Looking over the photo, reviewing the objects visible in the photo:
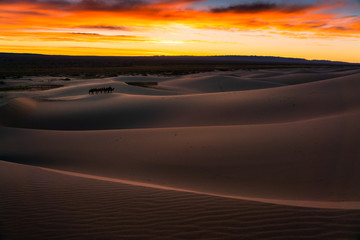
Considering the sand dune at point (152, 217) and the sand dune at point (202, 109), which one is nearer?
the sand dune at point (152, 217)

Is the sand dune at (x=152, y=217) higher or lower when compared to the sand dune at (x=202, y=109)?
lower

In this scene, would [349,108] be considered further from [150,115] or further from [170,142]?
[150,115]

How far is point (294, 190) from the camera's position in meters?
Answer: 5.68

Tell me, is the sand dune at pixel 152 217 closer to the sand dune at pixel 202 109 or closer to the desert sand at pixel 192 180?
the desert sand at pixel 192 180

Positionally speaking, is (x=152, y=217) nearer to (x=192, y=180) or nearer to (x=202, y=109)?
(x=192, y=180)

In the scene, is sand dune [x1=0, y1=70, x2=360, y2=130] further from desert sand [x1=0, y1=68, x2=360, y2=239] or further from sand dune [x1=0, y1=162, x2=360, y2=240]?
sand dune [x1=0, y1=162, x2=360, y2=240]

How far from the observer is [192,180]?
6.54m

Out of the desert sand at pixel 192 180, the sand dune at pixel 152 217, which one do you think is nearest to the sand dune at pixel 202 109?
the desert sand at pixel 192 180

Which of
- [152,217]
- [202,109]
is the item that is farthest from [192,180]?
[202,109]

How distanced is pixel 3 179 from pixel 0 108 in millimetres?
12189

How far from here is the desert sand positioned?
4.11m

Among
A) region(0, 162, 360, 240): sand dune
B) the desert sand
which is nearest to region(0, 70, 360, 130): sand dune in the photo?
the desert sand

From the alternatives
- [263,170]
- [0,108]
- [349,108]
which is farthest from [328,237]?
[0,108]

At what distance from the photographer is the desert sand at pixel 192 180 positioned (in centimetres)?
411
